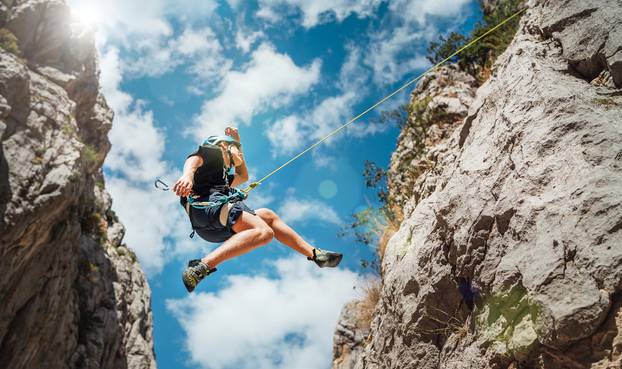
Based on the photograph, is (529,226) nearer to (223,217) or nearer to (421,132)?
(223,217)

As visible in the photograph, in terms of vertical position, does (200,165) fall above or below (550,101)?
above

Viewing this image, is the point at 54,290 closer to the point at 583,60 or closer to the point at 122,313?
the point at 122,313

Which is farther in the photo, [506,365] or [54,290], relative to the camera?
[54,290]

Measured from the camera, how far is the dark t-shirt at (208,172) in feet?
17.7

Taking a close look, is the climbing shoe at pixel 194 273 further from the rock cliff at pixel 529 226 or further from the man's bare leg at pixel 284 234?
the rock cliff at pixel 529 226

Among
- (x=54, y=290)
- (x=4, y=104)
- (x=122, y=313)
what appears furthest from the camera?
(x=122, y=313)

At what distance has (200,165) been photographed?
5258 millimetres

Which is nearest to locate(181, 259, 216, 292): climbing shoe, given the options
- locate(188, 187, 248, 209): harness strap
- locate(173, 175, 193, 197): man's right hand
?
locate(188, 187, 248, 209): harness strap

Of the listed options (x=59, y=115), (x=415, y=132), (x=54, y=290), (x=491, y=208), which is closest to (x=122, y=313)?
(x=54, y=290)

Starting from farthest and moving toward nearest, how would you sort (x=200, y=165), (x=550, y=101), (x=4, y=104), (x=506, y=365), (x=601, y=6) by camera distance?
(x=4, y=104), (x=200, y=165), (x=601, y=6), (x=550, y=101), (x=506, y=365)

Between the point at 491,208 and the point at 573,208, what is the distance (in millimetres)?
892

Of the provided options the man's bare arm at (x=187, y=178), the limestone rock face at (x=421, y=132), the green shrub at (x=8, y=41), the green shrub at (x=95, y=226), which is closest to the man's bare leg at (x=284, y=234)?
the man's bare arm at (x=187, y=178)

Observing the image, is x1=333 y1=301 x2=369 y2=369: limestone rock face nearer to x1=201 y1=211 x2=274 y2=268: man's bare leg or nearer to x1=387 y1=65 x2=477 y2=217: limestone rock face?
x1=387 y1=65 x2=477 y2=217: limestone rock face

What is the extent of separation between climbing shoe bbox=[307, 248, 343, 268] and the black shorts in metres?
0.95
